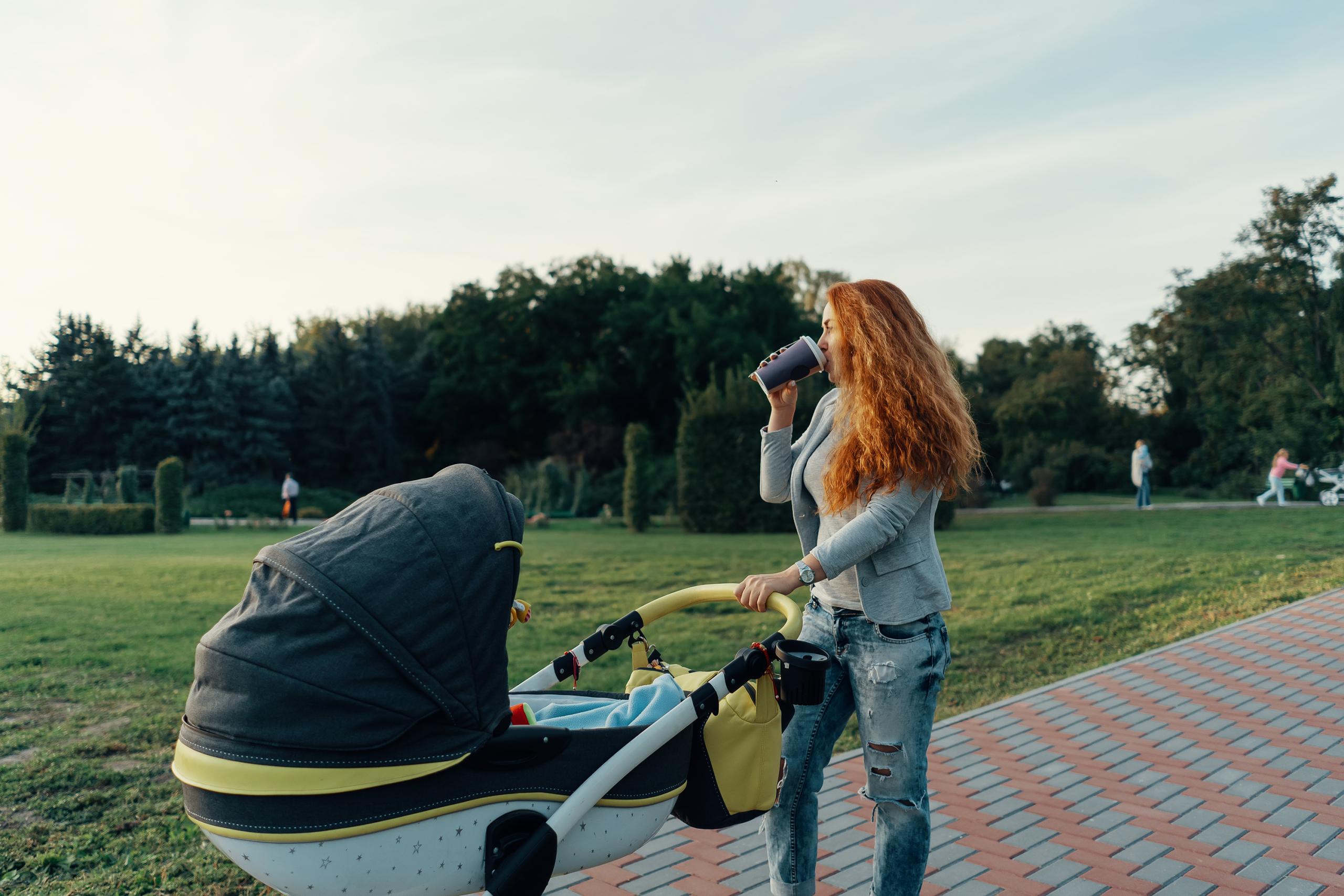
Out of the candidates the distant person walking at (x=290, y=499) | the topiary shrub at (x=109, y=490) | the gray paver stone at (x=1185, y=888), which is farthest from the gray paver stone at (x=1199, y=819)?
the topiary shrub at (x=109, y=490)

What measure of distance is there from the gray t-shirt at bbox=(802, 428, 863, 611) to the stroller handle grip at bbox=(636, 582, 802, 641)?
0.44 ft

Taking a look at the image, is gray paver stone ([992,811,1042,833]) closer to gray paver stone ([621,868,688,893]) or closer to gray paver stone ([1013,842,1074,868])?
gray paver stone ([1013,842,1074,868])

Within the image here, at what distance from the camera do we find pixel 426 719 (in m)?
2.20

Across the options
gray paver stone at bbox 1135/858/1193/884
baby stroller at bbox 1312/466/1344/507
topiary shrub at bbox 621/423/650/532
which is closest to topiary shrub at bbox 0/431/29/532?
topiary shrub at bbox 621/423/650/532

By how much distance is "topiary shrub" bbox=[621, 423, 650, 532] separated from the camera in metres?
22.4

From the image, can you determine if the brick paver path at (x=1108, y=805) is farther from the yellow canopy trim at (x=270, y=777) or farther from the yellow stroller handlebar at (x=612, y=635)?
the yellow canopy trim at (x=270, y=777)

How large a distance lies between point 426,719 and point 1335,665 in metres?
7.38

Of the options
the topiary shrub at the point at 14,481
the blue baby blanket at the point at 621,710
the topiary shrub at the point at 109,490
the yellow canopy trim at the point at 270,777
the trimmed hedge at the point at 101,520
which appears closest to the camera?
the yellow canopy trim at the point at 270,777

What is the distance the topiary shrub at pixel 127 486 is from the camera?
95.8ft

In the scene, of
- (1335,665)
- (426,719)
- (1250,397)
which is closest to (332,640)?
(426,719)

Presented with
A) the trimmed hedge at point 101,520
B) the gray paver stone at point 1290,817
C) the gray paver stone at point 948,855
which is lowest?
the gray paver stone at point 1290,817

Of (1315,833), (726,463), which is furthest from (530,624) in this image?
(726,463)

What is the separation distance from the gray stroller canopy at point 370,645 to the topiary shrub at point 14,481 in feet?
95.3

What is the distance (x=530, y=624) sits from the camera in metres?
8.95
